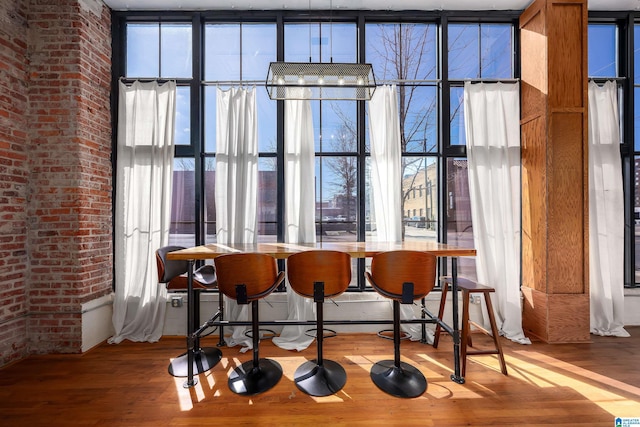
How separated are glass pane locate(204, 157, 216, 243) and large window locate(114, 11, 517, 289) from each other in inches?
0.5

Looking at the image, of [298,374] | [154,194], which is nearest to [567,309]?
[298,374]

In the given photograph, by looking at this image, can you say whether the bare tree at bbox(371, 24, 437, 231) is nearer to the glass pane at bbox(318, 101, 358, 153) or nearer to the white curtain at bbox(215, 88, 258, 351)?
the glass pane at bbox(318, 101, 358, 153)

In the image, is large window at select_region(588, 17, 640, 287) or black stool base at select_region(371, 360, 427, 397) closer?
black stool base at select_region(371, 360, 427, 397)

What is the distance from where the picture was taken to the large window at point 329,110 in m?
3.61

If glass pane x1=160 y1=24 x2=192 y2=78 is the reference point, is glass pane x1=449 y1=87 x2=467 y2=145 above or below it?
below

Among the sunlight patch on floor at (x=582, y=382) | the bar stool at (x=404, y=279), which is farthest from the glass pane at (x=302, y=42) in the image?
the sunlight patch on floor at (x=582, y=382)

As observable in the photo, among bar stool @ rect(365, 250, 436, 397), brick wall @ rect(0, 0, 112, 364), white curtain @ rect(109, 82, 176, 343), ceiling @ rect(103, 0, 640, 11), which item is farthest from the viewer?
ceiling @ rect(103, 0, 640, 11)

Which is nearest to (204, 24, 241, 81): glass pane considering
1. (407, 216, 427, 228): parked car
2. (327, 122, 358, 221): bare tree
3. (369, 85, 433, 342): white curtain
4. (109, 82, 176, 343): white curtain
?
(109, 82, 176, 343): white curtain

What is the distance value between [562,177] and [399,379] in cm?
281

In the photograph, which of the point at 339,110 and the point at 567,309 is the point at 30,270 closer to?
the point at 339,110

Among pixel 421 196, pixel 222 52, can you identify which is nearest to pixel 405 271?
pixel 421 196

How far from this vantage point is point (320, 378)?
2.44 meters

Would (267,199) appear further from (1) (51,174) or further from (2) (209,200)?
(1) (51,174)

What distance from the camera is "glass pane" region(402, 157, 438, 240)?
3621 millimetres
